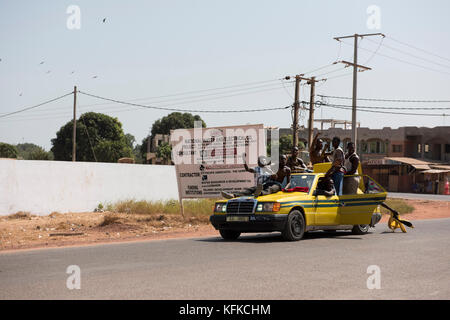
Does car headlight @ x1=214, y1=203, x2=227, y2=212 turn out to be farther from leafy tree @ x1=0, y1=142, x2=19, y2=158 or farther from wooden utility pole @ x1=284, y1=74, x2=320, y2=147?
leafy tree @ x1=0, y1=142, x2=19, y2=158

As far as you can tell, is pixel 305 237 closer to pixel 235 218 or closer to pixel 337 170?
pixel 337 170

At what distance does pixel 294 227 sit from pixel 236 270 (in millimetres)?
5030

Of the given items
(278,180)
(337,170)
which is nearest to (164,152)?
(278,180)

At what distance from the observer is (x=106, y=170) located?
85.5 feet

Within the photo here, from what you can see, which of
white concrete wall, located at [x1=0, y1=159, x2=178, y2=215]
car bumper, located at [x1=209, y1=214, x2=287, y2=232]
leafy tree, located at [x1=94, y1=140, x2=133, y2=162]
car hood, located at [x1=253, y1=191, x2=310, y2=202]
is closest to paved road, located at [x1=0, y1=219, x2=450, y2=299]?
car bumper, located at [x1=209, y1=214, x2=287, y2=232]

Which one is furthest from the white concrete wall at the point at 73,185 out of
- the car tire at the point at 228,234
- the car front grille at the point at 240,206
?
the car front grille at the point at 240,206

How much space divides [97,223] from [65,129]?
67.4 meters

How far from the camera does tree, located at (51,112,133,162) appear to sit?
3201 inches

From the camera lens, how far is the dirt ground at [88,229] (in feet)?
53.6

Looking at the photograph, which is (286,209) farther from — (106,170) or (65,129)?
(65,129)

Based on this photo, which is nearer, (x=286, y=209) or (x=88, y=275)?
(x=88, y=275)

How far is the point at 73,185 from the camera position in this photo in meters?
24.6

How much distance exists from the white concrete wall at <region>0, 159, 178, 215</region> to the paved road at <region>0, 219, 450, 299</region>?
9676 mm

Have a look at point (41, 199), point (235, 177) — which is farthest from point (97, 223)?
point (235, 177)
